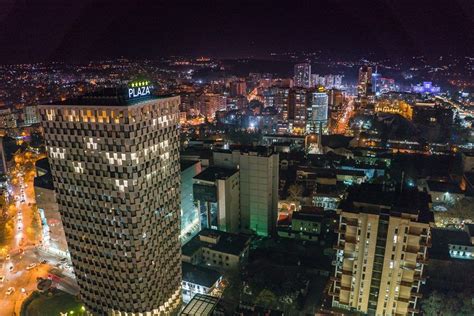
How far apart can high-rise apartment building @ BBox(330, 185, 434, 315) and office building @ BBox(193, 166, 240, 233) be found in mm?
19138

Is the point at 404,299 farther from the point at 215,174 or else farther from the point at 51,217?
the point at 51,217

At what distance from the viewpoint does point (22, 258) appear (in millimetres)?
48562

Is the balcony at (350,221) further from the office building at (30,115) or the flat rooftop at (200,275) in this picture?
the office building at (30,115)

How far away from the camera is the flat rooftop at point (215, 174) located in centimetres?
4725

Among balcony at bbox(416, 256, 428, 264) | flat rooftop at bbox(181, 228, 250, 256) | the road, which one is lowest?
the road

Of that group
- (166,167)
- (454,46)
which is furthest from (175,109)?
(454,46)

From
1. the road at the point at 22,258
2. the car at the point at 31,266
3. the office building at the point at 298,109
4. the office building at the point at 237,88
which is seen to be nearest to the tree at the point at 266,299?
the road at the point at 22,258

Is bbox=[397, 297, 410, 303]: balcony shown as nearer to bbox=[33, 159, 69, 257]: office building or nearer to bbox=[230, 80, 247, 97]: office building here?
bbox=[33, 159, 69, 257]: office building

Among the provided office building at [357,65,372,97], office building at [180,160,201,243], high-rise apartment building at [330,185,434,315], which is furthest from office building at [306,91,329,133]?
high-rise apartment building at [330,185,434,315]

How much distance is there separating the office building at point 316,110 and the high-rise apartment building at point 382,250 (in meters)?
76.3

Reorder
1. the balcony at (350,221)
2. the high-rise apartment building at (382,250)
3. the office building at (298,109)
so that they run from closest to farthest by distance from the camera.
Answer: the high-rise apartment building at (382,250) < the balcony at (350,221) < the office building at (298,109)

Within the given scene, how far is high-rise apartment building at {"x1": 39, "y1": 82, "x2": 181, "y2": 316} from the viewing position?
28.6 meters

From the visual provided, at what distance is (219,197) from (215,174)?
3148 millimetres

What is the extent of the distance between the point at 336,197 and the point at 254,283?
Answer: 2462 cm
